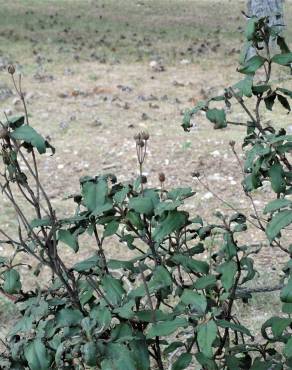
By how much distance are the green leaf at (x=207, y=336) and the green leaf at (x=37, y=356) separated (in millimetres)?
409

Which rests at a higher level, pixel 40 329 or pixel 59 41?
pixel 40 329

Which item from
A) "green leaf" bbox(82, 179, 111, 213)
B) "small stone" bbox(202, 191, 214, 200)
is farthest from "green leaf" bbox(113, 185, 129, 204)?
"small stone" bbox(202, 191, 214, 200)

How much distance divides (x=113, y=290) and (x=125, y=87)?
6741 mm

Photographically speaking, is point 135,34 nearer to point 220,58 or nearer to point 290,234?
point 220,58

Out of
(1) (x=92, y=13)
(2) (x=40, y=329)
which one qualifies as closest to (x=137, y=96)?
(2) (x=40, y=329)

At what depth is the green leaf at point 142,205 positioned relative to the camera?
1.78 metres

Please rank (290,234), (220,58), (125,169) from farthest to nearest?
(220,58) → (125,169) → (290,234)

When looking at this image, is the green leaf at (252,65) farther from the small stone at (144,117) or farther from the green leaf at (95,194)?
the small stone at (144,117)

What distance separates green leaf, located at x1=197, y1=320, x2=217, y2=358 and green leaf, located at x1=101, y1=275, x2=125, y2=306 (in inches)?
11.1

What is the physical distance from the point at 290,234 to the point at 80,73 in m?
5.47

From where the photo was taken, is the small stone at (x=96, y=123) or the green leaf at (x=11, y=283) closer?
the green leaf at (x=11, y=283)

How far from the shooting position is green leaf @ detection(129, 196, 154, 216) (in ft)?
5.83

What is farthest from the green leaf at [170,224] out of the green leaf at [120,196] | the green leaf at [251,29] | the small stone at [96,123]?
the small stone at [96,123]

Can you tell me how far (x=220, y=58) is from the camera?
10.5 metres
